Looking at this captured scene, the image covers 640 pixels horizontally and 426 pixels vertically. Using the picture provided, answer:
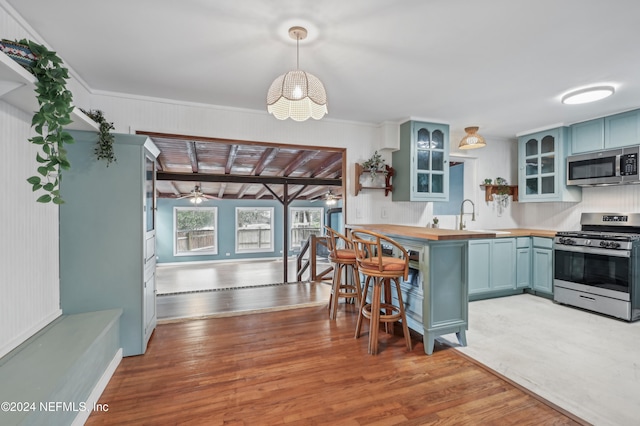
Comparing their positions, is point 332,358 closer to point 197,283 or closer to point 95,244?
point 95,244

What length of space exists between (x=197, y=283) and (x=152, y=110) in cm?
592

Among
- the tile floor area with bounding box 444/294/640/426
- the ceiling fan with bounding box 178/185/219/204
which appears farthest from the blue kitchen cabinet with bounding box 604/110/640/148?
the ceiling fan with bounding box 178/185/219/204

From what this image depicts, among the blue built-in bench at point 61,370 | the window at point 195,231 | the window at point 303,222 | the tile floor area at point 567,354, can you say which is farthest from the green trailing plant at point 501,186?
the window at point 195,231

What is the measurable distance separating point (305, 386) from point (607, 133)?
14.7 ft

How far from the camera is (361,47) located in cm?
215

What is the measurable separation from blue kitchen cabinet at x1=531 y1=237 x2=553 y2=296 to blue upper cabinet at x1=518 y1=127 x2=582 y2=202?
645 millimetres

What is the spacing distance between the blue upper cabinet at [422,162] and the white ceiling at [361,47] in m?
0.62

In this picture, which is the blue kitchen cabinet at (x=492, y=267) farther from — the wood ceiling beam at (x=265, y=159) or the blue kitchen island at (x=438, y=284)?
the wood ceiling beam at (x=265, y=159)

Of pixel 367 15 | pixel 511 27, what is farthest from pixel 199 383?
pixel 511 27

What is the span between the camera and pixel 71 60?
2.36 m

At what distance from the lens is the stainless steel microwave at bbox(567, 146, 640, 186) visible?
3.33 meters

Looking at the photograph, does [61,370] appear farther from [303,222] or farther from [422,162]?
[303,222]

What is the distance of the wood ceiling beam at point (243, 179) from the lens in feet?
21.1

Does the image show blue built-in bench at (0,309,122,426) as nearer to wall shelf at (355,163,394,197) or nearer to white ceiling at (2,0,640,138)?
white ceiling at (2,0,640,138)
